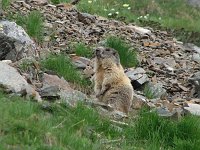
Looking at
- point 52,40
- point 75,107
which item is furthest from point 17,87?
point 52,40

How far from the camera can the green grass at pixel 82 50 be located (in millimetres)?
13672

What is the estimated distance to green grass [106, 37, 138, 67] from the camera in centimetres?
1329

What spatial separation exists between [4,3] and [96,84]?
4.90 meters

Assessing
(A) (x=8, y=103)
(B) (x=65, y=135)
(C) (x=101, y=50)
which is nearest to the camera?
(B) (x=65, y=135)

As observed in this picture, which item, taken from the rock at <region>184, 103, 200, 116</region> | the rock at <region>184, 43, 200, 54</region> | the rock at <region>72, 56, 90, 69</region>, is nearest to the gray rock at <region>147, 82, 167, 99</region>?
the rock at <region>72, 56, 90, 69</region>

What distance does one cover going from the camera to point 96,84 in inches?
429

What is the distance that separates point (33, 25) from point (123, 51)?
1992 millimetres

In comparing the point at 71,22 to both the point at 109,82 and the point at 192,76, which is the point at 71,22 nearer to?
the point at 192,76

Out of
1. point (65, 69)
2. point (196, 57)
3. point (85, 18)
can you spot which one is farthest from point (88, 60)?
point (196, 57)

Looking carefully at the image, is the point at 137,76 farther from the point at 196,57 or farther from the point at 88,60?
the point at 196,57

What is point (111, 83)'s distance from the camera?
1059 cm

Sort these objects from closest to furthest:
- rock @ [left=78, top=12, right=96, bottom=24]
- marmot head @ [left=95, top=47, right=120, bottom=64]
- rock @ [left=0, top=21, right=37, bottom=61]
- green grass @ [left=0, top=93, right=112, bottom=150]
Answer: green grass @ [left=0, top=93, right=112, bottom=150] → marmot head @ [left=95, top=47, right=120, bottom=64] → rock @ [left=0, top=21, right=37, bottom=61] → rock @ [left=78, top=12, right=96, bottom=24]

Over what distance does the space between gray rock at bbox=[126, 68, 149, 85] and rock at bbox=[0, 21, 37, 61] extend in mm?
2180

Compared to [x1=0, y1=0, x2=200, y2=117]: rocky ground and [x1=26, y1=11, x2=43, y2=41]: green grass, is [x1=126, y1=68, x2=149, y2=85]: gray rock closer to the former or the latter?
[x1=0, y1=0, x2=200, y2=117]: rocky ground
